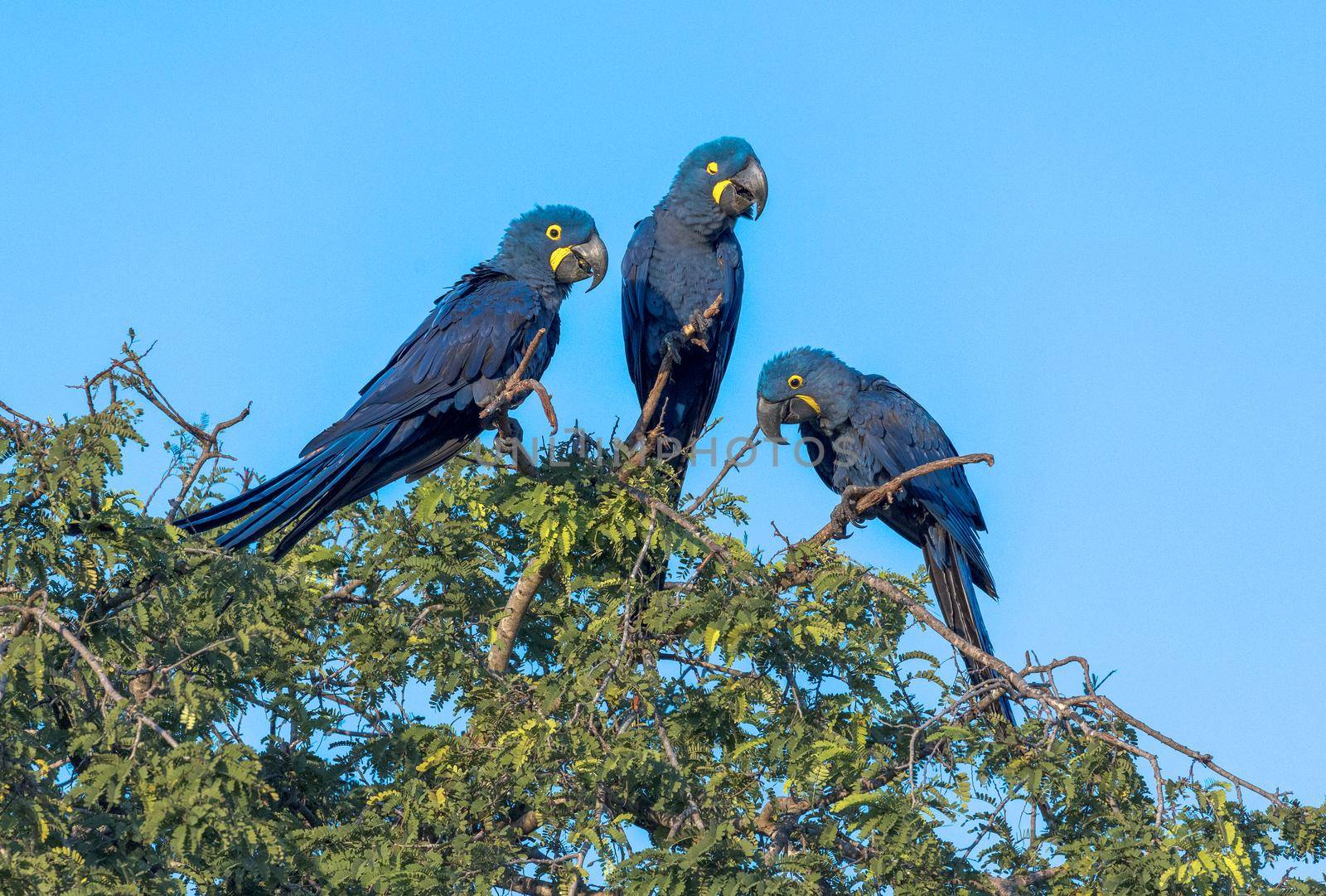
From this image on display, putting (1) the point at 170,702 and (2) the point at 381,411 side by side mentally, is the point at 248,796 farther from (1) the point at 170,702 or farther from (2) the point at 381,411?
(2) the point at 381,411

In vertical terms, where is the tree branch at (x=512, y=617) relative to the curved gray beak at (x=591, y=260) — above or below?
below

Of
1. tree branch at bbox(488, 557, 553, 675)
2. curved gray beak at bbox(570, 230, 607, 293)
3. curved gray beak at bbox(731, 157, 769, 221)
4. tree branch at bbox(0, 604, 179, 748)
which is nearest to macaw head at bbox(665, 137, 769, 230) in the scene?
curved gray beak at bbox(731, 157, 769, 221)

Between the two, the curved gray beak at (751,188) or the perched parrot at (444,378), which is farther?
the curved gray beak at (751,188)

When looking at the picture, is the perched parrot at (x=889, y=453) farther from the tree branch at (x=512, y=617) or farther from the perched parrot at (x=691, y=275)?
the tree branch at (x=512, y=617)

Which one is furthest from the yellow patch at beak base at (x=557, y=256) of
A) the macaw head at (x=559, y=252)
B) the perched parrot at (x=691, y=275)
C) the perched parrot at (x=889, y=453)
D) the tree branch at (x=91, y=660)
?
the tree branch at (x=91, y=660)

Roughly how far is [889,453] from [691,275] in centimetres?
158

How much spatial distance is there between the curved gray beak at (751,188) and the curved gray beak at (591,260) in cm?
126

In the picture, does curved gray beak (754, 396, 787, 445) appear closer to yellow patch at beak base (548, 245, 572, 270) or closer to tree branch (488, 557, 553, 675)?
yellow patch at beak base (548, 245, 572, 270)

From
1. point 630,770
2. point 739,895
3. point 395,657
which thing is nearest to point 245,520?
point 395,657

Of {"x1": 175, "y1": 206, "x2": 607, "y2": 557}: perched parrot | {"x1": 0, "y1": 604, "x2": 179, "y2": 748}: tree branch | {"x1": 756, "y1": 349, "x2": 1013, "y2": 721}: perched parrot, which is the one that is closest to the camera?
{"x1": 0, "y1": 604, "x2": 179, "y2": 748}: tree branch

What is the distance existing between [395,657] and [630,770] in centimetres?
135

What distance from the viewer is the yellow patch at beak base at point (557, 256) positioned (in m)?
6.88

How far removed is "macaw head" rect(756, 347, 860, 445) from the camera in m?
7.79

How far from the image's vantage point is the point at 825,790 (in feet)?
15.6
